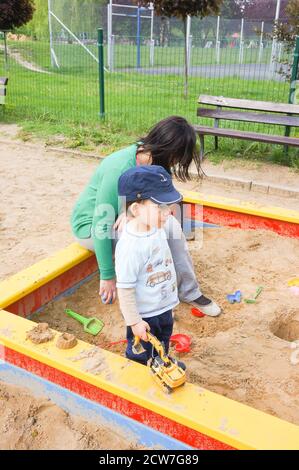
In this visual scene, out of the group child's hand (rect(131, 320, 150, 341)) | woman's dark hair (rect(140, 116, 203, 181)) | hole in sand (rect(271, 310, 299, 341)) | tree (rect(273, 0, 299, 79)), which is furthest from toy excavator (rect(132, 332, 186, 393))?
tree (rect(273, 0, 299, 79))

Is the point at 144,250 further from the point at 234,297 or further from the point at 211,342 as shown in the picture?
the point at 234,297

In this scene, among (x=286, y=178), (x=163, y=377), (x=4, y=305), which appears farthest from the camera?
(x=286, y=178)

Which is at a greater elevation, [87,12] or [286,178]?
[87,12]

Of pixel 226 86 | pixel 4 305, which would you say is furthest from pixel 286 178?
pixel 226 86

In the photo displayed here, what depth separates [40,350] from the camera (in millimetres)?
1796

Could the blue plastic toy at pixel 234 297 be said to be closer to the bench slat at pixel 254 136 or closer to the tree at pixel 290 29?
the bench slat at pixel 254 136

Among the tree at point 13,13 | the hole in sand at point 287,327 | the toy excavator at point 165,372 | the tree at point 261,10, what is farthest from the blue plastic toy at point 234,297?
the tree at point 261,10

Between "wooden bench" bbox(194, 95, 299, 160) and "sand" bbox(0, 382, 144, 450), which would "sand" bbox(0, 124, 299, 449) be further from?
"wooden bench" bbox(194, 95, 299, 160)

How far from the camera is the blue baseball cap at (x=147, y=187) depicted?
5.29 ft

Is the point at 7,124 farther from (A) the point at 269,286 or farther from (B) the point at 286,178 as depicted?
(A) the point at 269,286

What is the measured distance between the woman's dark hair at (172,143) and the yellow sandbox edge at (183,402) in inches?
32.7

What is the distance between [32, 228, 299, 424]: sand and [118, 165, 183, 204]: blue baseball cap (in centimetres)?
81

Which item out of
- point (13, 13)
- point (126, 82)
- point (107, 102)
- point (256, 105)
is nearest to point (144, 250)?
point (256, 105)
